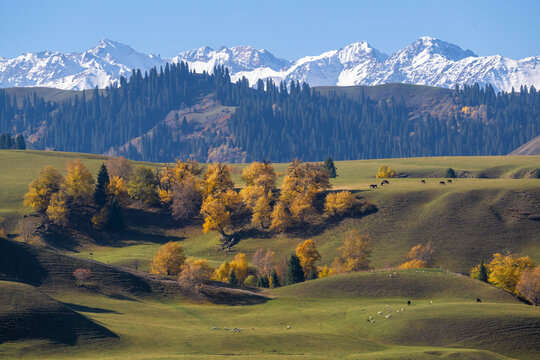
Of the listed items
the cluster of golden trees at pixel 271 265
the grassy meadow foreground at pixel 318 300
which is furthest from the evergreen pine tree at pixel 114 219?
the cluster of golden trees at pixel 271 265

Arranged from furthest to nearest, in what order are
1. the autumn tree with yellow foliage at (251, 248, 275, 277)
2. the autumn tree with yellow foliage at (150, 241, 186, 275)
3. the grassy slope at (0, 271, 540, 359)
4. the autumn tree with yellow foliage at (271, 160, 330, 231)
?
the autumn tree with yellow foliage at (271, 160, 330, 231), the autumn tree with yellow foliage at (251, 248, 275, 277), the autumn tree with yellow foliage at (150, 241, 186, 275), the grassy slope at (0, 271, 540, 359)

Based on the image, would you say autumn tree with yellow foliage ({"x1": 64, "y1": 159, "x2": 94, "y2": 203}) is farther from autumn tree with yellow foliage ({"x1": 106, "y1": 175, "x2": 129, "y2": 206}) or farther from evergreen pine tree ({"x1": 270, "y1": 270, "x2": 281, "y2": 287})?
evergreen pine tree ({"x1": 270, "y1": 270, "x2": 281, "y2": 287})

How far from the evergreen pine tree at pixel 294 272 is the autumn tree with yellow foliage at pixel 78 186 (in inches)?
2811

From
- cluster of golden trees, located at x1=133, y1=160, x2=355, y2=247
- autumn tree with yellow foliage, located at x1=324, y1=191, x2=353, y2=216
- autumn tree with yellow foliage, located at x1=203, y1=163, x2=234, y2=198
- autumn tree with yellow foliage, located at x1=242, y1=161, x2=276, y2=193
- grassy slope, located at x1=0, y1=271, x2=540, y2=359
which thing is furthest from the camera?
autumn tree with yellow foliage, located at x1=203, y1=163, x2=234, y2=198

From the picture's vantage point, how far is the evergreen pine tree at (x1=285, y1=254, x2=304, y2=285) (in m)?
135

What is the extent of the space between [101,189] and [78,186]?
5.95 m

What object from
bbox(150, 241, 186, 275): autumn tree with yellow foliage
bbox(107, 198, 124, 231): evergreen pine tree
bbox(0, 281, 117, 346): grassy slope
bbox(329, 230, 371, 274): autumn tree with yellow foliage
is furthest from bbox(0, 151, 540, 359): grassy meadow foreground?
bbox(150, 241, 186, 275): autumn tree with yellow foliage

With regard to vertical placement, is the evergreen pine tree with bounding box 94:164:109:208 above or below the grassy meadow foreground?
above

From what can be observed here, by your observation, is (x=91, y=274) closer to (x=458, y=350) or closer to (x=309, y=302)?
(x=309, y=302)

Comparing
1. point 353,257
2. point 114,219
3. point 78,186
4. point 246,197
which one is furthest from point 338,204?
point 78,186

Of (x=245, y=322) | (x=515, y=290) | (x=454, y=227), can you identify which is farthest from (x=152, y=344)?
(x=454, y=227)

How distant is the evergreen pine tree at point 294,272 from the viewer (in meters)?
135

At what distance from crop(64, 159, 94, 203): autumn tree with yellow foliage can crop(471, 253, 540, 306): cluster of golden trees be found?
97851 millimetres

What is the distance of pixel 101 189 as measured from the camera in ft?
614
